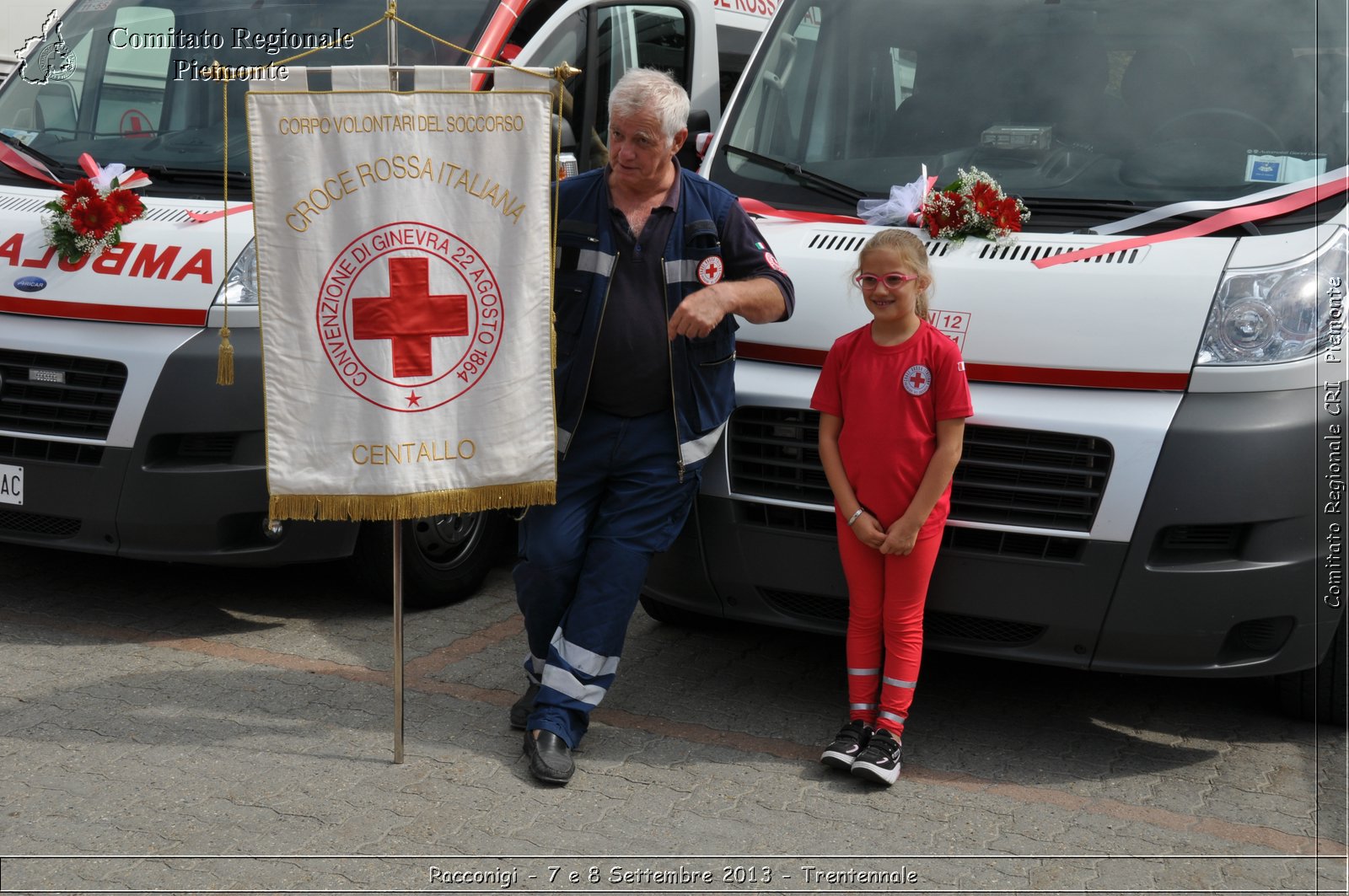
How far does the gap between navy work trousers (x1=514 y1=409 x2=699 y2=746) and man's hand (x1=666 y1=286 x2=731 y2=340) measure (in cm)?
35

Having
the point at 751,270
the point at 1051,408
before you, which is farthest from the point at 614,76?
the point at 1051,408

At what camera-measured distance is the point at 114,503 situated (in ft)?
16.4

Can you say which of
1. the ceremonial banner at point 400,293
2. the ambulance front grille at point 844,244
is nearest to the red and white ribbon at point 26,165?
the ceremonial banner at point 400,293

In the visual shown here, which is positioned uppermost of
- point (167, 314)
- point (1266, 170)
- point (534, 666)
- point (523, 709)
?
point (1266, 170)

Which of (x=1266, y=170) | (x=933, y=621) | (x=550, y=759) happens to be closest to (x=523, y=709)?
(x=550, y=759)

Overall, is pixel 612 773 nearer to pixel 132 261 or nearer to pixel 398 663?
pixel 398 663

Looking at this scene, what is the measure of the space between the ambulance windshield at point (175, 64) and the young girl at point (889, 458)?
2.44m

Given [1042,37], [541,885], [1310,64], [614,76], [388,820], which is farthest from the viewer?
[614,76]

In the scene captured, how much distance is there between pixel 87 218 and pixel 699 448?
239 centimetres

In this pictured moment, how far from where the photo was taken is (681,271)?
421 cm

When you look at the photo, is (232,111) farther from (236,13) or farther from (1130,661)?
(1130,661)

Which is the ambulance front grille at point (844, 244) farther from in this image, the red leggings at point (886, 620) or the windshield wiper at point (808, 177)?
the red leggings at point (886, 620)

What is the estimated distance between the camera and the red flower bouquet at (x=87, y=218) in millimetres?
5121

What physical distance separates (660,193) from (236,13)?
2.72m
